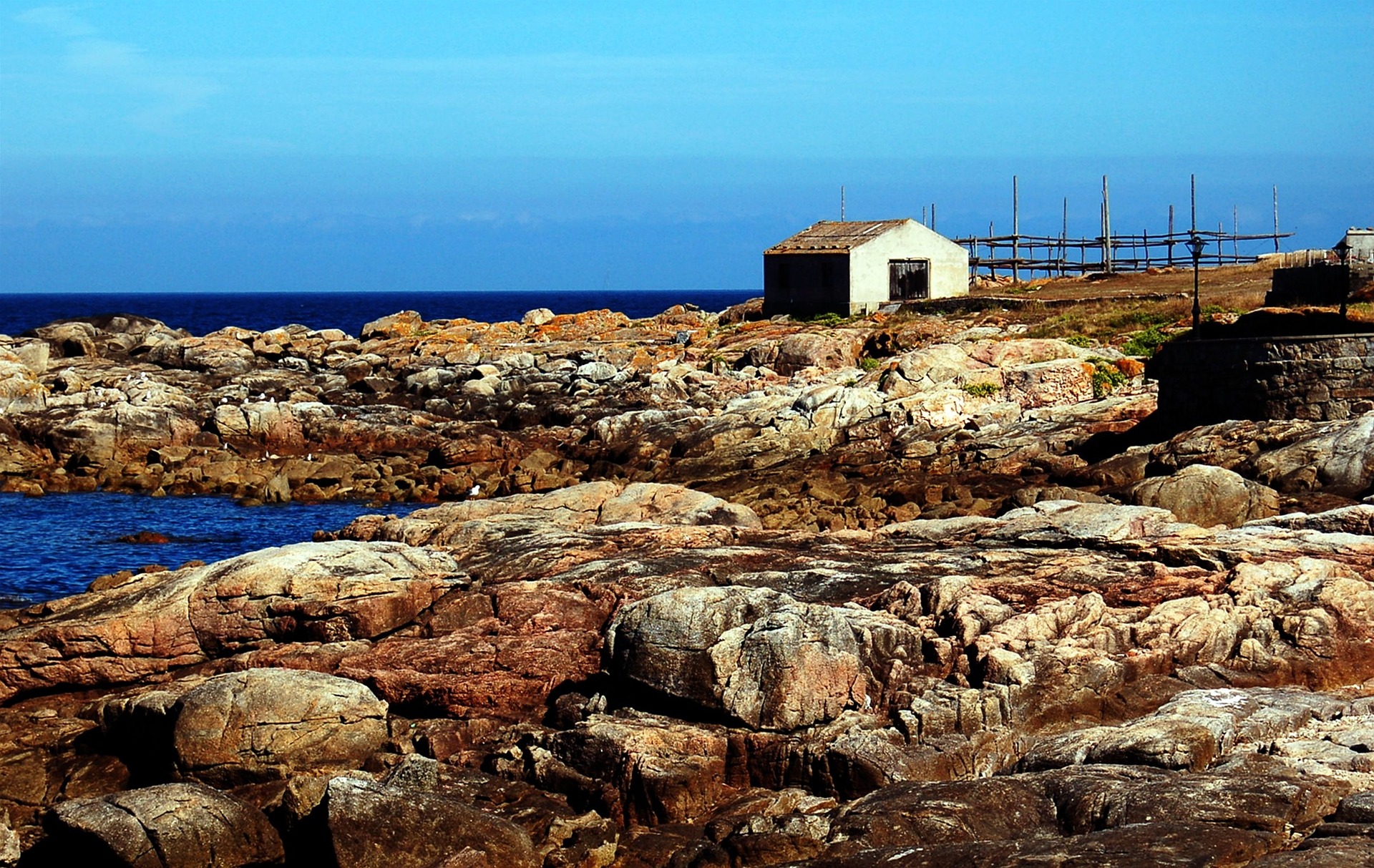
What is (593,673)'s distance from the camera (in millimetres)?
16266

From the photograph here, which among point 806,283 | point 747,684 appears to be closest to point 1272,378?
point 747,684

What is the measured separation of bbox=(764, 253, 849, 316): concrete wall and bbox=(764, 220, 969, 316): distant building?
0.03 meters

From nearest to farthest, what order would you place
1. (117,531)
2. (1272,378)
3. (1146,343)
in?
1. (1272,378)
2. (117,531)
3. (1146,343)

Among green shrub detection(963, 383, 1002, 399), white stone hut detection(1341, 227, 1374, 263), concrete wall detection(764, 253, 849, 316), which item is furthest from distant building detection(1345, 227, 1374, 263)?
concrete wall detection(764, 253, 849, 316)

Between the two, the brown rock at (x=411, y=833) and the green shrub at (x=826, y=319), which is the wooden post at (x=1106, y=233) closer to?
the green shrub at (x=826, y=319)

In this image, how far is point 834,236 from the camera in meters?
59.8

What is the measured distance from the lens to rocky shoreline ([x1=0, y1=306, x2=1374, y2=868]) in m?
12.5

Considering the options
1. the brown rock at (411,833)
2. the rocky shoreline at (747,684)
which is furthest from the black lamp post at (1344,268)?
the brown rock at (411,833)

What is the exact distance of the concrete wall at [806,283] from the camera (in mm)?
57188

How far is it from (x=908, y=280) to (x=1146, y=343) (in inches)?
728

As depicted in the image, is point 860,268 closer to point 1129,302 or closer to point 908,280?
point 908,280

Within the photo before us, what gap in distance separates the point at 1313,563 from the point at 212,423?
101 feet

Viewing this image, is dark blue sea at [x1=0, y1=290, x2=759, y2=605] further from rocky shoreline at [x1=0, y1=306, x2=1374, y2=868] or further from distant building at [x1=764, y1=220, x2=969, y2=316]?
distant building at [x1=764, y1=220, x2=969, y2=316]

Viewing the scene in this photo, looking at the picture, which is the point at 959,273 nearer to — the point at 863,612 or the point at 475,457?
the point at 475,457
